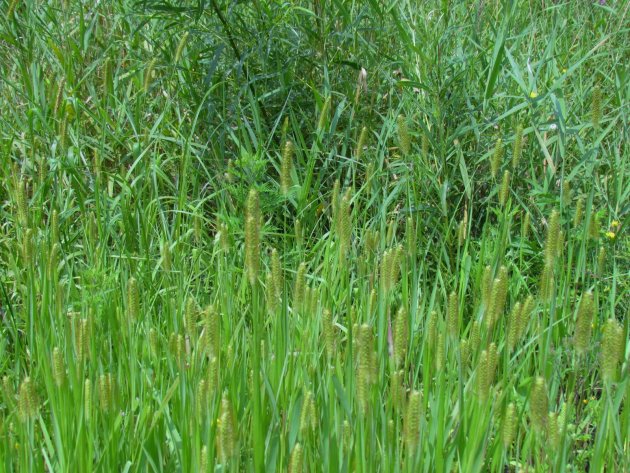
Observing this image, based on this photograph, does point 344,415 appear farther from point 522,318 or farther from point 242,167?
point 242,167

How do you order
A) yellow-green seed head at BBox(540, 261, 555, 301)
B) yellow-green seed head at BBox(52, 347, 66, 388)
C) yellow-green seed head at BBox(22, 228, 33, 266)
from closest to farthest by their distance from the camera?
yellow-green seed head at BBox(52, 347, 66, 388)
yellow-green seed head at BBox(540, 261, 555, 301)
yellow-green seed head at BBox(22, 228, 33, 266)

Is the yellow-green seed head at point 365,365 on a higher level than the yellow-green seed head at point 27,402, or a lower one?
higher

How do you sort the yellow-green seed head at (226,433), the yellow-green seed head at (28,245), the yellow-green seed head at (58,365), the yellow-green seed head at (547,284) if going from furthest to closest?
the yellow-green seed head at (28,245) → the yellow-green seed head at (547,284) → the yellow-green seed head at (58,365) → the yellow-green seed head at (226,433)

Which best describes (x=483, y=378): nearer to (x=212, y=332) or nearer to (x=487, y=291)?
(x=487, y=291)

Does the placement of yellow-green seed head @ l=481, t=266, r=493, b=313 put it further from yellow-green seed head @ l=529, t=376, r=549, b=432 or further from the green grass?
yellow-green seed head @ l=529, t=376, r=549, b=432

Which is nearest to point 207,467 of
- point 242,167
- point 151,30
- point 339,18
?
point 242,167

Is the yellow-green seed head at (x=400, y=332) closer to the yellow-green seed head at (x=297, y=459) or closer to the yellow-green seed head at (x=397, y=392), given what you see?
the yellow-green seed head at (x=397, y=392)

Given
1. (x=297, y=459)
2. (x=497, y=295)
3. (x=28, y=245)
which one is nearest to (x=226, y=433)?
(x=297, y=459)

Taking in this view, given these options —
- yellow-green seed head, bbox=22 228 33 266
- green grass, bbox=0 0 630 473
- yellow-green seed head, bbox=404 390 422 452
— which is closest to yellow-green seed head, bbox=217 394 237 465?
green grass, bbox=0 0 630 473

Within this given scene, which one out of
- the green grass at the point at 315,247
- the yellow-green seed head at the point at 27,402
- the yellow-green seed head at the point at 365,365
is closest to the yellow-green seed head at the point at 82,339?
the green grass at the point at 315,247

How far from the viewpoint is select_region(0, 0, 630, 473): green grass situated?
55.3 inches

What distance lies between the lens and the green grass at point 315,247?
140cm

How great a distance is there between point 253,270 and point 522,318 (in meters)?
0.49

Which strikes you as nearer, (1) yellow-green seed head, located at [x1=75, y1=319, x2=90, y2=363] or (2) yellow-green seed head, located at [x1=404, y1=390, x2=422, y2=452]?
(2) yellow-green seed head, located at [x1=404, y1=390, x2=422, y2=452]
